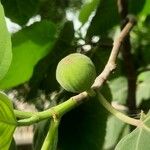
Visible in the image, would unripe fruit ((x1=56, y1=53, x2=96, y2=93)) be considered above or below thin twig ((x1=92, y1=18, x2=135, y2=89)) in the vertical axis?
above

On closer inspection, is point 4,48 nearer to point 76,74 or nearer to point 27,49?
point 76,74

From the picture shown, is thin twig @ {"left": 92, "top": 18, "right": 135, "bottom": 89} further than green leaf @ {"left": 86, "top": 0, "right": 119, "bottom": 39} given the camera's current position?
No

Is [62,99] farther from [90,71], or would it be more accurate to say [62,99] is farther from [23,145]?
[23,145]

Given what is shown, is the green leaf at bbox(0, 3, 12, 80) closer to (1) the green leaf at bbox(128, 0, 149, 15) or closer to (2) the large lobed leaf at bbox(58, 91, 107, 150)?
Result: (2) the large lobed leaf at bbox(58, 91, 107, 150)

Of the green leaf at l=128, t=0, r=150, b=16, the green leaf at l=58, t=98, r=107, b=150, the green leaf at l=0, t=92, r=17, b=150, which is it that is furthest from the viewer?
the green leaf at l=128, t=0, r=150, b=16

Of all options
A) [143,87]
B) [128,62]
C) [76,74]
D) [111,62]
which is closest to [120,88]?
[143,87]

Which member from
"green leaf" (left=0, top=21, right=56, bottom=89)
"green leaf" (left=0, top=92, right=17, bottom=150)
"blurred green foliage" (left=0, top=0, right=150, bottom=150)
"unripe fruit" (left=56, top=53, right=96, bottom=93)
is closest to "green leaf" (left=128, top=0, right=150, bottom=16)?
"blurred green foliage" (left=0, top=0, right=150, bottom=150)

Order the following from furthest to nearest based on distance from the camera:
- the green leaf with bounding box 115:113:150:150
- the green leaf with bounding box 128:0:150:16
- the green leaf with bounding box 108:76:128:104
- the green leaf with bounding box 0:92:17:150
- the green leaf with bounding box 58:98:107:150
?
1. the green leaf with bounding box 108:76:128:104
2. the green leaf with bounding box 128:0:150:16
3. the green leaf with bounding box 58:98:107:150
4. the green leaf with bounding box 115:113:150:150
5. the green leaf with bounding box 0:92:17:150
